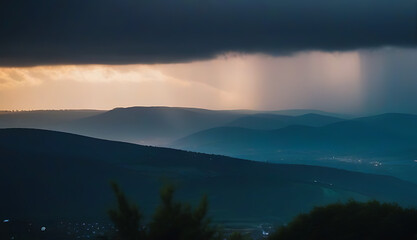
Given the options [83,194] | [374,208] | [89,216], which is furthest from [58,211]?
[374,208]

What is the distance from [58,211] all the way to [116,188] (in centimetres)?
13094

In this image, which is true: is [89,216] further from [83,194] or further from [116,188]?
[116,188]

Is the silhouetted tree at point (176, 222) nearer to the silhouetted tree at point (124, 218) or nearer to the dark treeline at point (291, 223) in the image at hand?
the dark treeline at point (291, 223)

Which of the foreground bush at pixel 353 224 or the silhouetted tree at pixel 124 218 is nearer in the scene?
the silhouetted tree at pixel 124 218

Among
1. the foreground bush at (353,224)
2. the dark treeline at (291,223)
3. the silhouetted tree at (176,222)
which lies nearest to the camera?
the silhouetted tree at (176,222)

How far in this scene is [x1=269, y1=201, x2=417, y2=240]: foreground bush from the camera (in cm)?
5094

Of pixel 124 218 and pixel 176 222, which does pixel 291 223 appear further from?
pixel 124 218

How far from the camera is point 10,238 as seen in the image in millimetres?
113500

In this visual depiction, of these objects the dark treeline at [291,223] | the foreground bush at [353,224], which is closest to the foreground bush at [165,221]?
the dark treeline at [291,223]

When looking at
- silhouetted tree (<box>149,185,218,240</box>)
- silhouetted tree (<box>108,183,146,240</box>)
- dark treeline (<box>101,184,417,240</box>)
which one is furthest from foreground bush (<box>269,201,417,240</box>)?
silhouetted tree (<box>108,183,146,240</box>)

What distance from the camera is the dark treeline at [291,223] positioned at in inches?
1388

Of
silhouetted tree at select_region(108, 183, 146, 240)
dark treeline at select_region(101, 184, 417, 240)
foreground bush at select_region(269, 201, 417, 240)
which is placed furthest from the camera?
foreground bush at select_region(269, 201, 417, 240)

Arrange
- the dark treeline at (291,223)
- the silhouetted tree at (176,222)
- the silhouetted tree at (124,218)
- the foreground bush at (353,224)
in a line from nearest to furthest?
1. the silhouetted tree at (176,222)
2. the dark treeline at (291,223)
3. the silhouetted tree at (124,218)
4. the foreground bush at (353,224)

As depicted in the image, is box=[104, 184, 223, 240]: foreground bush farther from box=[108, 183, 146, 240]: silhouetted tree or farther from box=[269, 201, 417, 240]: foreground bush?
box=[269, 201, 417, 240]: foreground bush
